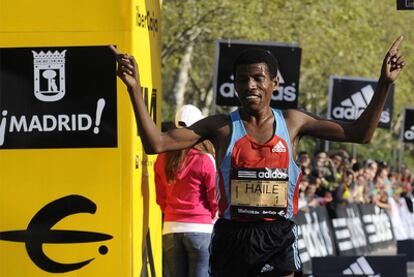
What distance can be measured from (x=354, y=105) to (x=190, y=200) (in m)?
12.3

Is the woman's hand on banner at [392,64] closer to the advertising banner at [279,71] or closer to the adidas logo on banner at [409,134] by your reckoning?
the advertising banner at [279,71]

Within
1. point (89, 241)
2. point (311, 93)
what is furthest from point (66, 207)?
point (311, 93)

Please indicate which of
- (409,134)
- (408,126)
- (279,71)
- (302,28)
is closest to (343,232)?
(409,134)

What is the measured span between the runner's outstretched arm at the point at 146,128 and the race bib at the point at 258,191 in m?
0.34

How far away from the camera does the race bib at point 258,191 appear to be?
24.0ft

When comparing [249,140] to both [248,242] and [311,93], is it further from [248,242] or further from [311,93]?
[311,93]

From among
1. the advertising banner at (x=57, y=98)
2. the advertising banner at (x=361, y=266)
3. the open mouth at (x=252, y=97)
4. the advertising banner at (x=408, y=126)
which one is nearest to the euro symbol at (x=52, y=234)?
the advertising banner at (x=57, y=98)

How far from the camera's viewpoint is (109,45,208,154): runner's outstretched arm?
23.1ft

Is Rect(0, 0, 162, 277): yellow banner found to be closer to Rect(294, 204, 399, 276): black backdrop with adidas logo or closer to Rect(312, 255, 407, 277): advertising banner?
Rect(312, 255, 407, 277): advertising banner

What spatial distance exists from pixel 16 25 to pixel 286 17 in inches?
864

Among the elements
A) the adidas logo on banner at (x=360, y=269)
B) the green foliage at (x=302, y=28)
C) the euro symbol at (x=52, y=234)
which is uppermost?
the green foliage at (x=302, y=28)

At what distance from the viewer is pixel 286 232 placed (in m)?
7.38

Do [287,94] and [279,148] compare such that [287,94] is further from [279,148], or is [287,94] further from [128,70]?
[128,70]

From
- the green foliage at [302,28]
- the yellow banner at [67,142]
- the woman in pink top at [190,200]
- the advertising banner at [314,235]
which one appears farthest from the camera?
the green foliage at [302,28]
